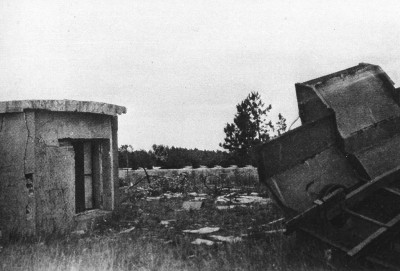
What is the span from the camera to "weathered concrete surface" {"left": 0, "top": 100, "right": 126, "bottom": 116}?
623cm

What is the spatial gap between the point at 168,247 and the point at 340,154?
2524 mm

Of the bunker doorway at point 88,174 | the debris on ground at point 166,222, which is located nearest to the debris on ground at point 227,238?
the debris on ground at point 166,222

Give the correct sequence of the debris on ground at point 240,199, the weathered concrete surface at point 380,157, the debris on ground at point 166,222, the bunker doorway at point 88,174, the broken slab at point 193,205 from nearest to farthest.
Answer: the weathered concrete surface at point 380,157 < the debris on ground at point 166,222 < the bunker doorway at point 88,174 < the broken slab at point 193,205 < the debris on ground at point 240,199

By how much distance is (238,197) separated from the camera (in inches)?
393

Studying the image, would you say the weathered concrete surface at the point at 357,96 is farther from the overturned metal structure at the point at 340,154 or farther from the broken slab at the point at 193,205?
the broken slab at the point at 193,205

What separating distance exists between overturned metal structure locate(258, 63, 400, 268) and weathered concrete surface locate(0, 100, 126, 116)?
3.69 meters

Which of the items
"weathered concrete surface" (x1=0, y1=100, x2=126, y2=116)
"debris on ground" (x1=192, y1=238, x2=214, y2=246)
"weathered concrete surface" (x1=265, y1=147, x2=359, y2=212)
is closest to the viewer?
"weathered concrete surface" (x1=265, y1=147, x2=359, y2=212)

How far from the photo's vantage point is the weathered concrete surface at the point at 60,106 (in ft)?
20.5

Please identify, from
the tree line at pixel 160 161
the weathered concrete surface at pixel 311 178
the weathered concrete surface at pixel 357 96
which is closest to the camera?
the weathered concrete surface at pixel 311 178

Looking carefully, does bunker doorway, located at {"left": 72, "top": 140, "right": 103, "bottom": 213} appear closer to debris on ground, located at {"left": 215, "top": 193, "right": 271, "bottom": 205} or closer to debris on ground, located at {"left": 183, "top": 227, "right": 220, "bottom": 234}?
debris on ground, located at {"left": 183, "top": 227, "right": 220, "bottom": 234}

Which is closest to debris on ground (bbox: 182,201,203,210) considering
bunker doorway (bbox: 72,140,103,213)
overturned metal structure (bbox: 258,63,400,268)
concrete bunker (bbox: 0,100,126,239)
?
bunker doorway (bbox: 72,140,103,213)

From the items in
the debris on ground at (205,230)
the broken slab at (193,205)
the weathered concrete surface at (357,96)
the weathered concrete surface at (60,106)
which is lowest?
the debris on ground at (205,230)

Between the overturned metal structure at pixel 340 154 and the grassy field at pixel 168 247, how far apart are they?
19.8 inches

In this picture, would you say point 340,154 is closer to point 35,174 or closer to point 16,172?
point 35,174
